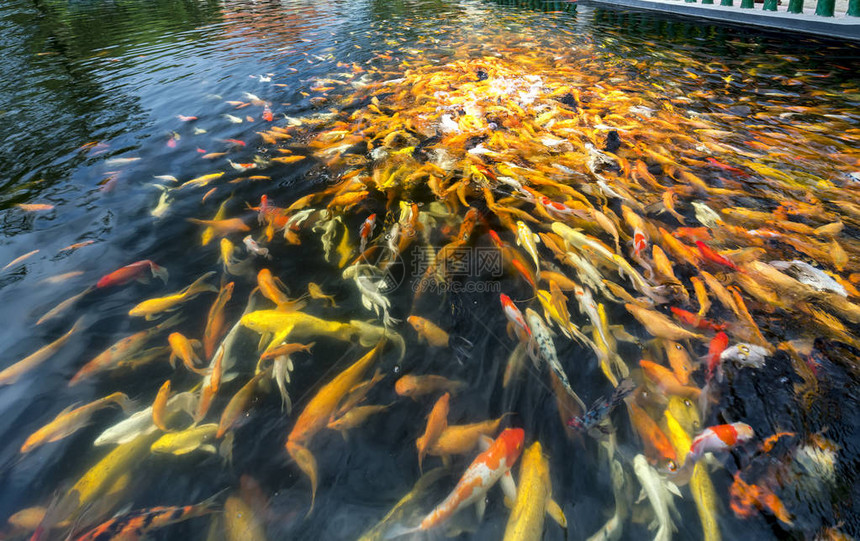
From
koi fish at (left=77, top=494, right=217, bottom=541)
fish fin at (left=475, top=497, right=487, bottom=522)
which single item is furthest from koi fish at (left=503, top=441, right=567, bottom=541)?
koi fish at (left=77, top=494, right=217, bottom=541)

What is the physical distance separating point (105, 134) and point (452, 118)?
17.1ft

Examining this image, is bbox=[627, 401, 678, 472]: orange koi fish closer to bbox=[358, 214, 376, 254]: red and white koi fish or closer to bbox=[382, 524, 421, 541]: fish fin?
bbox=[382, 524, 421, 541]: fish fin

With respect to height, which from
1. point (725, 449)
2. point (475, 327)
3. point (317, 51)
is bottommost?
point (725, 449)

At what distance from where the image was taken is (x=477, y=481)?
5.53ft

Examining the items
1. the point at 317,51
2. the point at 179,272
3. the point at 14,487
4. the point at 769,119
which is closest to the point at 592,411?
the point at 14,487

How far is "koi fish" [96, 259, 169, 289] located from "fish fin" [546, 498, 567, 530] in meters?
3.16

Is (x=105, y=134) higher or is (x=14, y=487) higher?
(x=105, y=134)

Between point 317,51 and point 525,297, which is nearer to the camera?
point 525,297

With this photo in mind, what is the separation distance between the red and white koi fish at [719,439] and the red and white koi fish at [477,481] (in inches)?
33.3

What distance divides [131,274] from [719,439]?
4161 millimetres

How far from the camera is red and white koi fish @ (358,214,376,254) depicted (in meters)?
3.16

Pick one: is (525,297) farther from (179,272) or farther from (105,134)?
(105,134)

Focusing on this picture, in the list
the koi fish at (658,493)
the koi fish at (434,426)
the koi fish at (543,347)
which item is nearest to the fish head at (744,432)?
the koi fish at (658,493)

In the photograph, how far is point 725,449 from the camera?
5.69 ft
